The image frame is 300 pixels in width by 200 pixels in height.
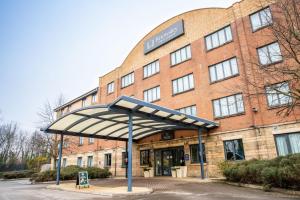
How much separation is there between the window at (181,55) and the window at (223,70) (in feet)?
10.5

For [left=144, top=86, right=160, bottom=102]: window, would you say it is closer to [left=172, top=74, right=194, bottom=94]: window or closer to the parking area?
[left=172, top=74, right=194, bottom=94]: window

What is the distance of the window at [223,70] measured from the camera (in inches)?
701

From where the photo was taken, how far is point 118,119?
15.5 meters

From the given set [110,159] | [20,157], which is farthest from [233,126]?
[20,157]

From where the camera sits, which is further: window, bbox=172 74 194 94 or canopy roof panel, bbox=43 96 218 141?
window, bbox=172 74 194 94

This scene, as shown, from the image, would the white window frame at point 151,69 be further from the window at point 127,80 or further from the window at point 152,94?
the window at point 127,80

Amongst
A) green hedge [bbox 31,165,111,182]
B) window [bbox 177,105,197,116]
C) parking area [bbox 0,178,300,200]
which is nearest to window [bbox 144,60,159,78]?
window [bbox 177,105,197,116]

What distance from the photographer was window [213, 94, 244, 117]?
657 inches

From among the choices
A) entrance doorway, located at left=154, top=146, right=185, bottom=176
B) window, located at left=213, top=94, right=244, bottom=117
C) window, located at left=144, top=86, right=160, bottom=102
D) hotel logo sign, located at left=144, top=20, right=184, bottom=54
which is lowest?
entrance doorway, located at left=154, top=146, right=185, bottom=176

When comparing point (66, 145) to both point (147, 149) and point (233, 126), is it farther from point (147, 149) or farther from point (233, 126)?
point (233, 126)

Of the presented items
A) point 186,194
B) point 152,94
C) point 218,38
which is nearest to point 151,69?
point 152,94

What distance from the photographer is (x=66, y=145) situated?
1326 inches

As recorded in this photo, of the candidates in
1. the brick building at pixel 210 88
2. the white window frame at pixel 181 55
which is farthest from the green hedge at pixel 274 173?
the white window frame at pixel 181 55

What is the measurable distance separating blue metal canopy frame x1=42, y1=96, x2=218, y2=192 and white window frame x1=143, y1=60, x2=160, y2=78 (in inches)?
291
